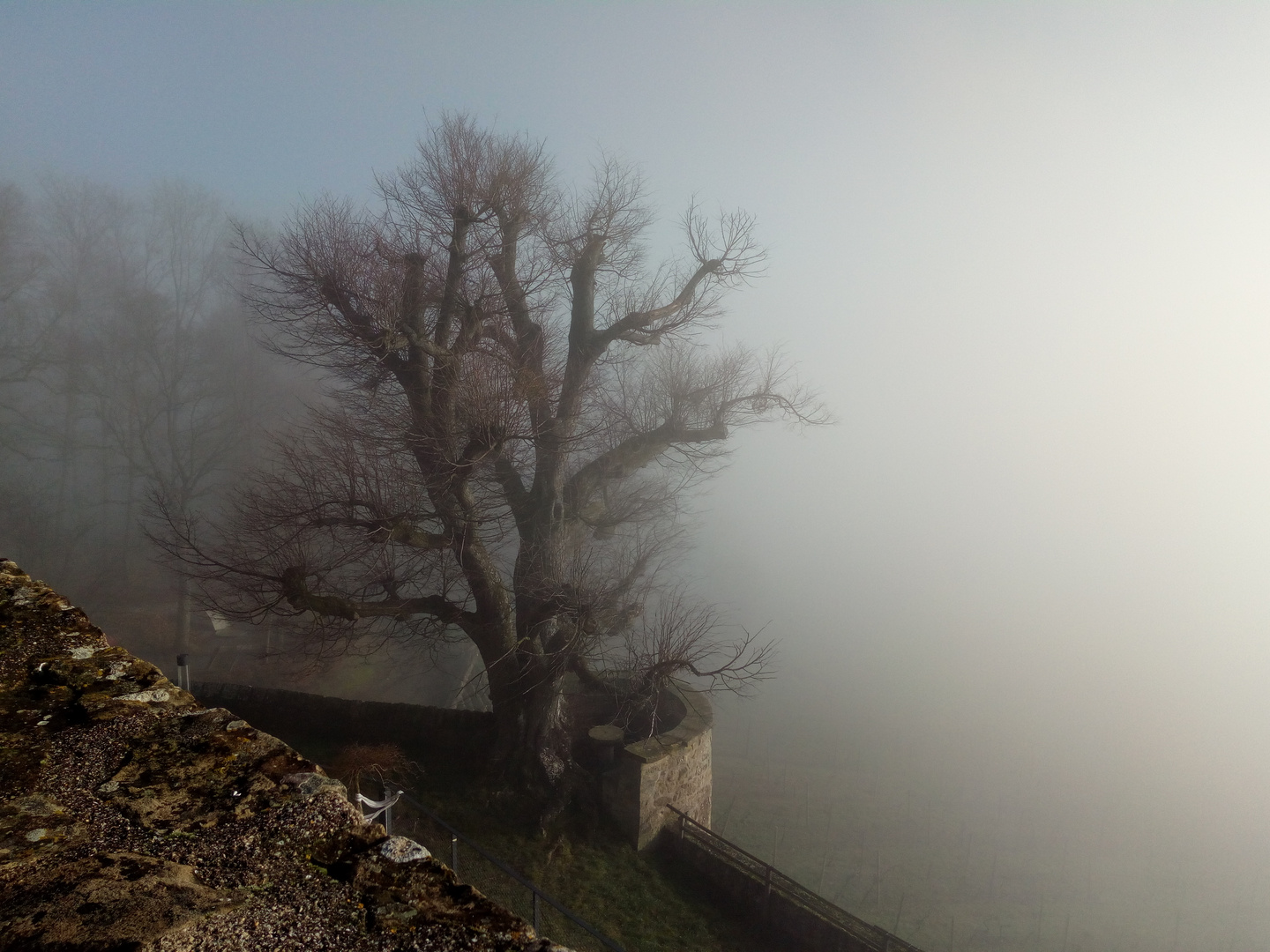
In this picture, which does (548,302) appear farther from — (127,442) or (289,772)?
(127,442)

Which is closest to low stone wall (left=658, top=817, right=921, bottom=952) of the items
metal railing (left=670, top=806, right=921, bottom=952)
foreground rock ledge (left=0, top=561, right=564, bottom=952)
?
metal railing (left=670, top=806, right=921, bottom=952)

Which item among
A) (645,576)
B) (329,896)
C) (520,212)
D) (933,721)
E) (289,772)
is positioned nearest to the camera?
(329,896)

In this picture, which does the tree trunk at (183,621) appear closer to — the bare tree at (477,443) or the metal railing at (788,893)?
the bare tree at (477,443)

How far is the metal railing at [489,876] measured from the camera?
7.42 metres

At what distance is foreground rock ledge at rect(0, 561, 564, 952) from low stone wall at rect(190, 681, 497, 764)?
8678mm

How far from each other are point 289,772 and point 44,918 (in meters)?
0.73

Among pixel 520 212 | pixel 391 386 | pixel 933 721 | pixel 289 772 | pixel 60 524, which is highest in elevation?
pixel 520 212

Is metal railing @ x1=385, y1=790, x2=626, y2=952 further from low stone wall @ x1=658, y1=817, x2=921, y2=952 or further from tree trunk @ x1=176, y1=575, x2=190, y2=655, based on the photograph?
tree trunk @ x1=176, y1=575, x2=190, y2=655

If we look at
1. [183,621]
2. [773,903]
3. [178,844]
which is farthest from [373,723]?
[183,621]

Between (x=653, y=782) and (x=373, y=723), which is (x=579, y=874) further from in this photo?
(x=373, y=723)

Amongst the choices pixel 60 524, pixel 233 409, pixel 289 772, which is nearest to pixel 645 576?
pixel 289 772

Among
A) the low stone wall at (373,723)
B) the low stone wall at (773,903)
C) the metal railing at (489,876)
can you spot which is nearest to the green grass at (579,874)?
the metal railing at (489,876)

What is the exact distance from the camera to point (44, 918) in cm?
126

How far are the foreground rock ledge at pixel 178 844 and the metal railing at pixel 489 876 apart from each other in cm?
574
